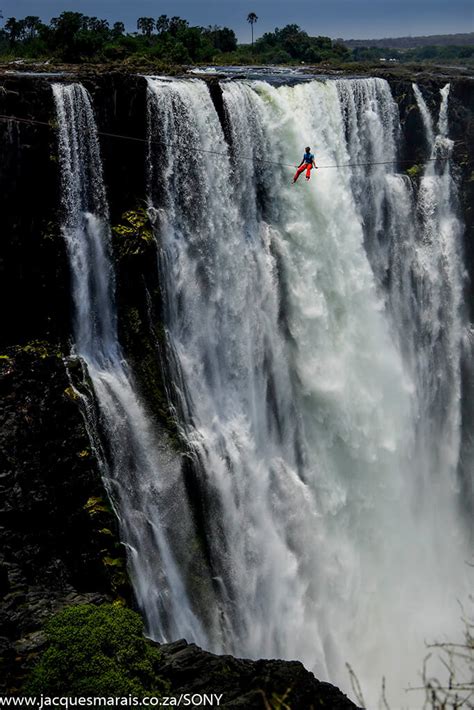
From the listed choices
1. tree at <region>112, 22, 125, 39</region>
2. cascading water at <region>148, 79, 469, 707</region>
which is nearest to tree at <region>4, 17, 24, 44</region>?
tree at <region>112, 22, 125, 39</region>

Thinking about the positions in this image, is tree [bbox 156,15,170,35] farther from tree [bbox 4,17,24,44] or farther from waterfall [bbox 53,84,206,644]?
waterfall [bbox 53,84,206,644]

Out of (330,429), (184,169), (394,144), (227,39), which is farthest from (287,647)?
(227,39)

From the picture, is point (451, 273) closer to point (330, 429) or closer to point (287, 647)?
point (330, 429)

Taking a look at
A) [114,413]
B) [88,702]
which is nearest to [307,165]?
[114,413]

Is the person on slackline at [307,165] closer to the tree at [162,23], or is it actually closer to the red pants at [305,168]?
the red pants at [305,168]

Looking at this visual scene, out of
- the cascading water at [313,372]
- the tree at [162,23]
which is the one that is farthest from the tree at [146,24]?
the cascading water at [313,372]

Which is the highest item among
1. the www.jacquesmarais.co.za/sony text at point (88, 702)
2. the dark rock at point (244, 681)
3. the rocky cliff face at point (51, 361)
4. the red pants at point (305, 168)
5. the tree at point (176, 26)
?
the tree at point (176, 26)
